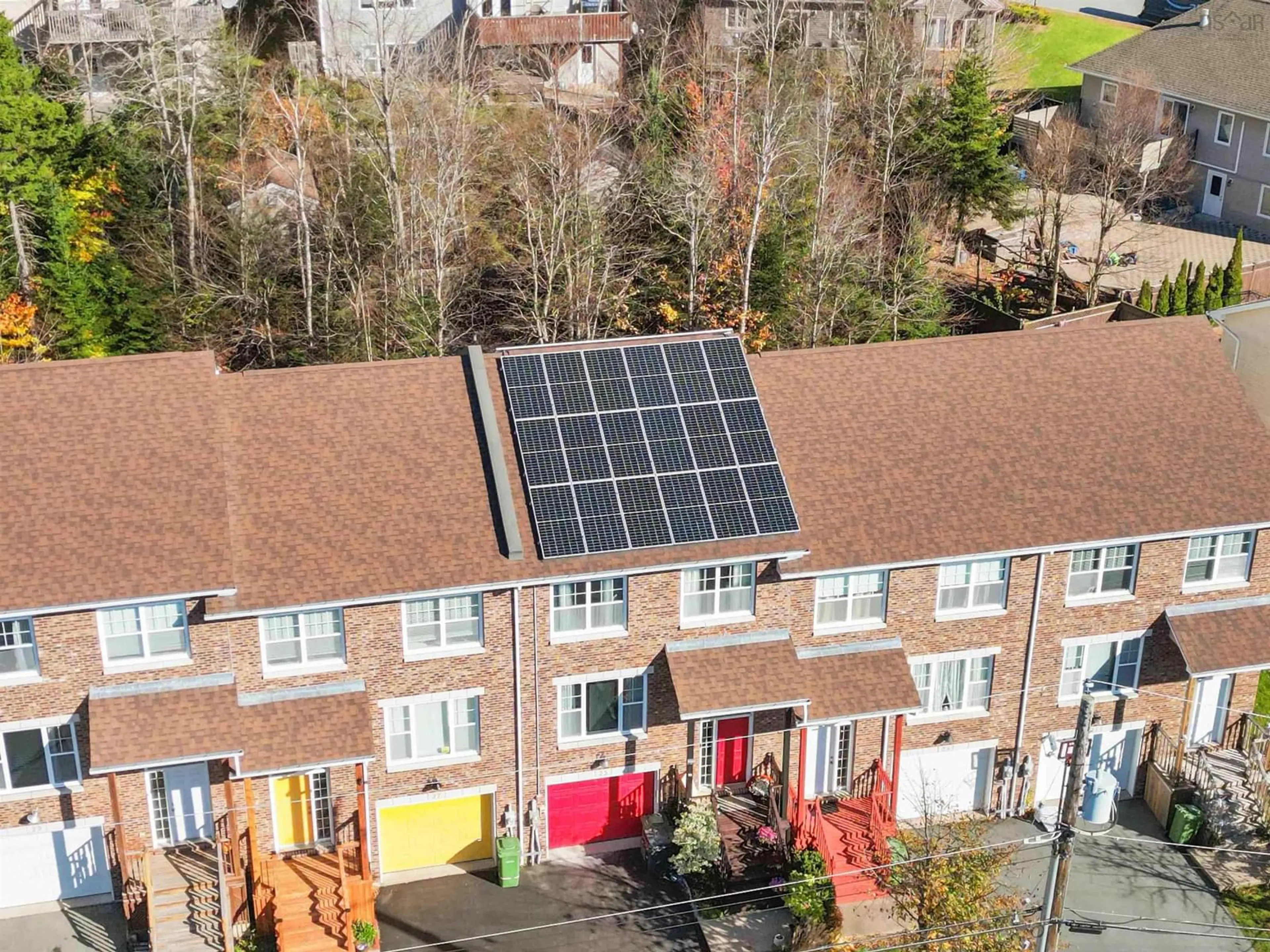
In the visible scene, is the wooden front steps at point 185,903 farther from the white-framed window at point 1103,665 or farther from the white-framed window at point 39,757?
the white-framed window at point 1103,665

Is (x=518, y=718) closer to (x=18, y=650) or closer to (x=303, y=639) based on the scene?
(x=303, y=639)

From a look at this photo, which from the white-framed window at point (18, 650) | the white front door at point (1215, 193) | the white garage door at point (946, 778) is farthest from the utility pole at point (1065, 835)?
the white front door at point (1215, 193)

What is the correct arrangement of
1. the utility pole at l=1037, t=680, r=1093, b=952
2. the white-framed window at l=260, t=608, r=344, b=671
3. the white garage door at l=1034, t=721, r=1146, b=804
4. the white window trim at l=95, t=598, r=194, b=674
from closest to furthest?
1. the utility pole at l=1037, t=680, r=1093, b=952
2. the white window trim at l=95, t=598, r=194, b=674
3. the white-framed window at l=260, t=608, r=344, b=671
4. the white garage door at l=1034, t=721, r=1146, b=804

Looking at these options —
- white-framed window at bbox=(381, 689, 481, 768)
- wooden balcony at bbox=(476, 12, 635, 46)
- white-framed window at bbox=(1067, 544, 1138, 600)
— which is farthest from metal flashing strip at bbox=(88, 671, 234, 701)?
wooden balcony at bbox=(476, 12, 635, 46)

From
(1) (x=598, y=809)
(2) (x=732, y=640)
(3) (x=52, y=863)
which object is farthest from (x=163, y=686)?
(2) (x=732, y=640)

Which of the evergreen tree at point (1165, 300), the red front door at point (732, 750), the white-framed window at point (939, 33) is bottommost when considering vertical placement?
the red front door at point (732, 750)

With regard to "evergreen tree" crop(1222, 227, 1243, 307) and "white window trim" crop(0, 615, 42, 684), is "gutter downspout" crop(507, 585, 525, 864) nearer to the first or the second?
"white window trim" crop(0, 615, 42, 684)
